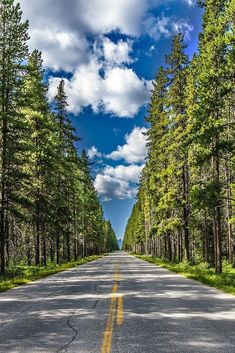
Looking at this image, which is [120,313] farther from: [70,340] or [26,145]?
[26,145]

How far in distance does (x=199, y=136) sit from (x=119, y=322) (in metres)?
13.4

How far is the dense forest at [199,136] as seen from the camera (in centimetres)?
2167

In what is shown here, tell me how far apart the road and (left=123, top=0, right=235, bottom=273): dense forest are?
8.33 meters

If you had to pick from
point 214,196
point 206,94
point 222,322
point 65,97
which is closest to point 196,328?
point 222,322

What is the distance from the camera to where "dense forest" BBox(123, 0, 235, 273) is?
21672 mm

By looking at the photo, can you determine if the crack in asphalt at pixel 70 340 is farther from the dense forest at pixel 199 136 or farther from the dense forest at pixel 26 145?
the dense forest at pixel 26 145

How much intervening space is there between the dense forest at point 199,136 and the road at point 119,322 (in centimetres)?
833

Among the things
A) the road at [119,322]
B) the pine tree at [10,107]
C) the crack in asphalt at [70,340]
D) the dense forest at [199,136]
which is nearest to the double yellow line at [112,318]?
the road at [119,322]

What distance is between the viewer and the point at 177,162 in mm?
36406

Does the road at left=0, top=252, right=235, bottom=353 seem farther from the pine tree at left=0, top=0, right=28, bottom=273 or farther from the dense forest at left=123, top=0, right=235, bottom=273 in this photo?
the pine tree at left=0, top=0, right=28, bottom=273

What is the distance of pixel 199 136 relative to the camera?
21.0 m

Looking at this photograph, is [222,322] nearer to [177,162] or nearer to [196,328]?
[196,328]

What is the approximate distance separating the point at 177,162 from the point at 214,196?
1579 centimetres

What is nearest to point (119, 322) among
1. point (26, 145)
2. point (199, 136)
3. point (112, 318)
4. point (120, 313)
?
point (112, 318)
